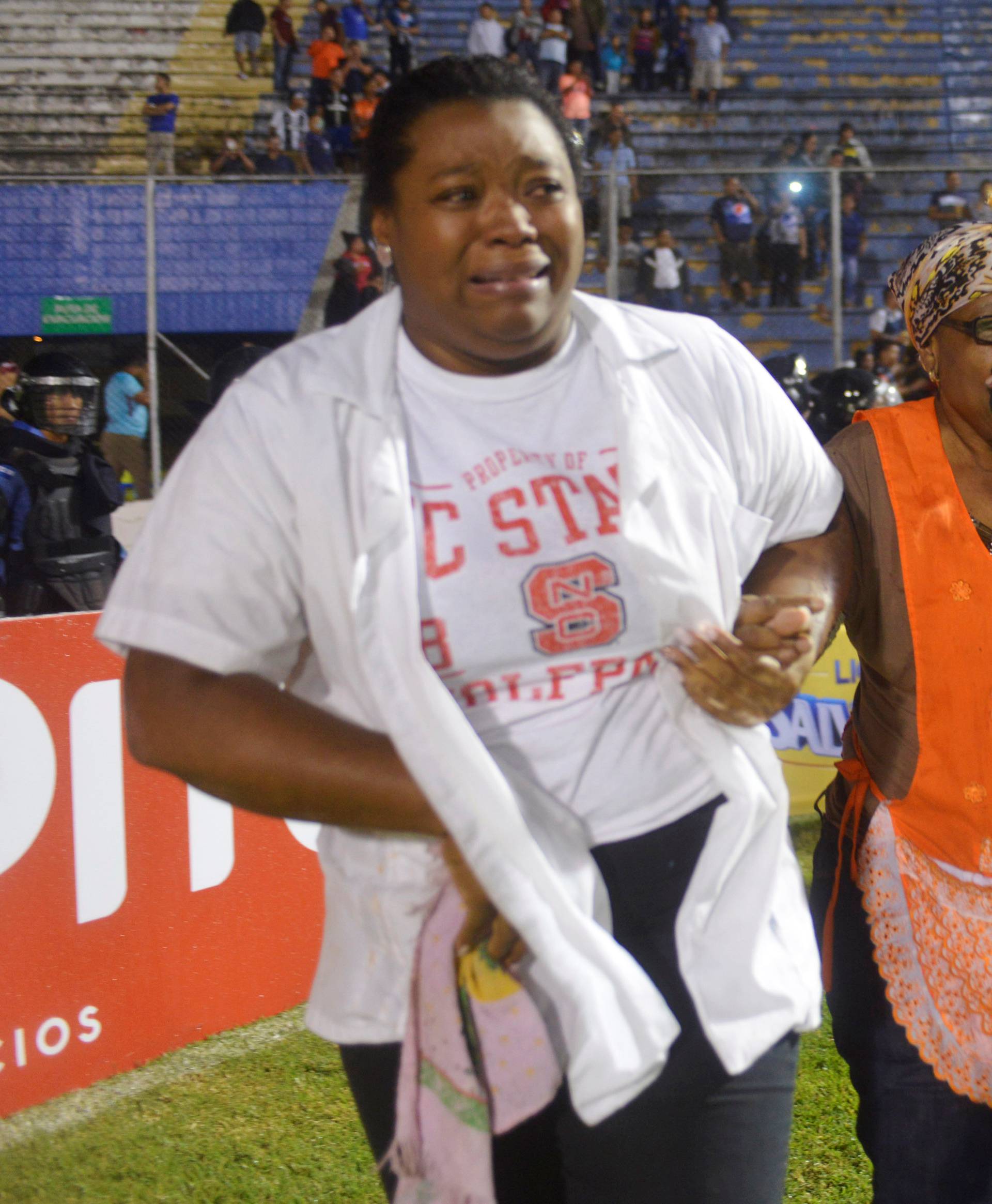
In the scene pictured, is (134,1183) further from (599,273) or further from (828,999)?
(599,273)

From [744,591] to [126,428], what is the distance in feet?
28.3

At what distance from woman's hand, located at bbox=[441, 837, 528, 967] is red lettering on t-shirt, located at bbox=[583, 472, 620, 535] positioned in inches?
14.8

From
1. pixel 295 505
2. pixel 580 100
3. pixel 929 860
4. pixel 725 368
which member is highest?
pixel 580 100

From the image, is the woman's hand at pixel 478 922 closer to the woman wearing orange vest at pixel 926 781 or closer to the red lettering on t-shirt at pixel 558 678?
the red lettering on t-shirt at pixel 558 678

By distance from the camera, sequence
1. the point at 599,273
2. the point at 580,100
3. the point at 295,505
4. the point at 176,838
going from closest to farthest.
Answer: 1. the point at 295,505
2. the point at 176,838
3. the point at 599,273
4. the point at 580,100

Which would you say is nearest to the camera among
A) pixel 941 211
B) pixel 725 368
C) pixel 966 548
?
pixel 725 368

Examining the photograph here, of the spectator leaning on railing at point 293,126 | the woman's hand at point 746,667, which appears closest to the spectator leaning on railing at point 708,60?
the spectator leaning on railing at point 293,126

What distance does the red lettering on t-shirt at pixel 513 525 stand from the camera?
4.62ft

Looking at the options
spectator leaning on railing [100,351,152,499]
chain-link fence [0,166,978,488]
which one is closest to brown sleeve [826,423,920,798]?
spectator leaning on railing [100,351,152,499]

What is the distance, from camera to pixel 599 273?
10.9 meters

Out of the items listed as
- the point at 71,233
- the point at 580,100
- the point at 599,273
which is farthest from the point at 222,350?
the point at 580,100

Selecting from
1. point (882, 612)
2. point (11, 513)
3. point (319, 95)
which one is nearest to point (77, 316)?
point (319, 95)

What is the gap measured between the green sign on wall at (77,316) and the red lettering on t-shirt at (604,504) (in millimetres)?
10736

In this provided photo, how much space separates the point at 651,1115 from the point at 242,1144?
2.25 m
